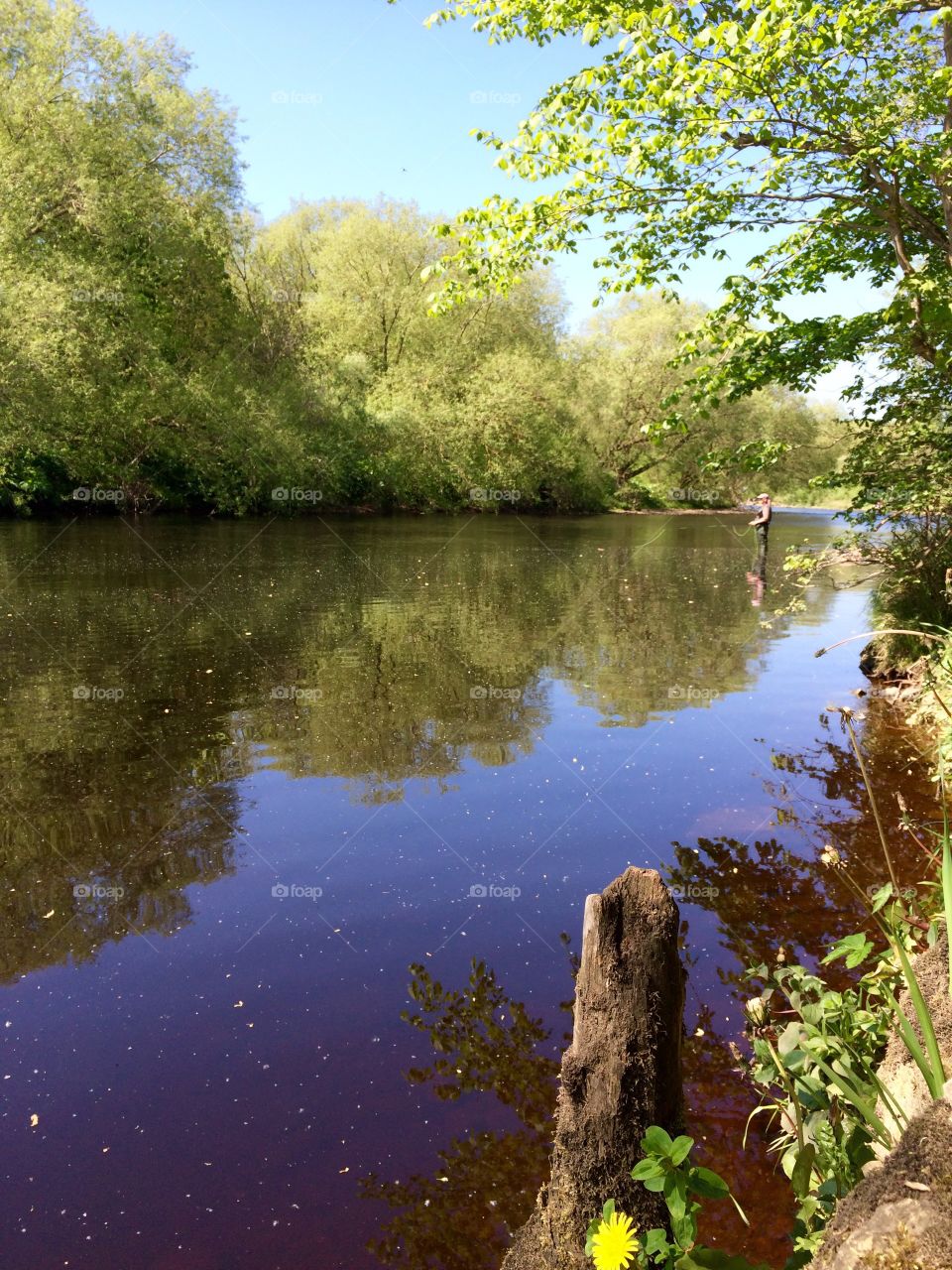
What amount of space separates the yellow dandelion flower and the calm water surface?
91cm

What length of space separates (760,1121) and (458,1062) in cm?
129

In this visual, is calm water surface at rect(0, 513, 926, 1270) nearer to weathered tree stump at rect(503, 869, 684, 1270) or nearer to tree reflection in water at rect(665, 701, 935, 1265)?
tree reflection in water at rect(665, 701, 935, 1265)

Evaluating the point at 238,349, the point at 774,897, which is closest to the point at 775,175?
the point at 774,897

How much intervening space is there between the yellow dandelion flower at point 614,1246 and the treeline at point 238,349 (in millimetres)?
8876

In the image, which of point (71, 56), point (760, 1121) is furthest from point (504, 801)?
point (71, 56)

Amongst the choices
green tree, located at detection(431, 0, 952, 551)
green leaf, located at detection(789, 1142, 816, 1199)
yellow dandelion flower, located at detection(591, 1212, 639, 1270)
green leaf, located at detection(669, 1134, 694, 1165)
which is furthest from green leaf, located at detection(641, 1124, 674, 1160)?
green tree, located at detection(431, 0, 952, 551)

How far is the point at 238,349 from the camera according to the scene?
4212cm

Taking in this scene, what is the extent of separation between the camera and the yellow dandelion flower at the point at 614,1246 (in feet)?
7.28

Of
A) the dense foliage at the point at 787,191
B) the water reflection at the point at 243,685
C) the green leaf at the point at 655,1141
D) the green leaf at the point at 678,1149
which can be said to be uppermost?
the dense foliage at the point at 787,191

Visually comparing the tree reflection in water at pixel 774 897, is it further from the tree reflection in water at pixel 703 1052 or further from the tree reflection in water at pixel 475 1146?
the tree reflection in water at pixel 475 1146

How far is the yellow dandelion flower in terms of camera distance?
2219mm

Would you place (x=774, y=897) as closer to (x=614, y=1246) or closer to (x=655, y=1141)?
(x=655, y=1141)

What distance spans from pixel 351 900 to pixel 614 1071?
10.3ft

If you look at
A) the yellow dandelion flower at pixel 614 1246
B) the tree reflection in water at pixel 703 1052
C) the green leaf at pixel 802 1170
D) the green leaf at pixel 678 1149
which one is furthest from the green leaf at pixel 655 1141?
the tree reflection in water at pixel 703 1052
